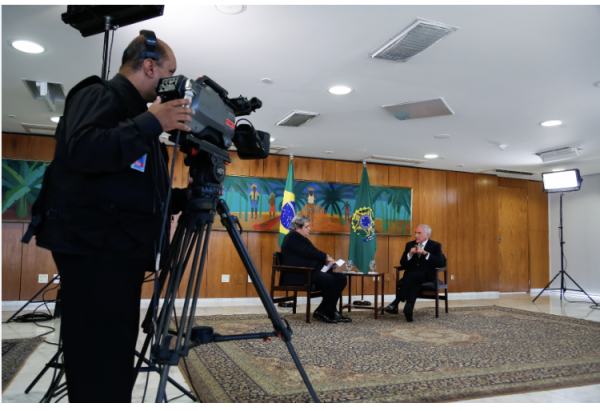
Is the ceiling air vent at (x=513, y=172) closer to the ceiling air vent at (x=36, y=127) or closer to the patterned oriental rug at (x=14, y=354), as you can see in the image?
the ceiling air vent at (x=36, y=127)

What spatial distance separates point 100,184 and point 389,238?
623 cm

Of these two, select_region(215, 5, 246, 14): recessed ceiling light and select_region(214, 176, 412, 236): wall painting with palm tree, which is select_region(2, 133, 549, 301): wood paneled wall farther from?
select_region(215, 5, 246, 14): recessed ceiling light

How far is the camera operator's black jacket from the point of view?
1013 mm

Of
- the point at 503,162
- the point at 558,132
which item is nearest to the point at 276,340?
the point at 558,132

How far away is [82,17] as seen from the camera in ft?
5.52

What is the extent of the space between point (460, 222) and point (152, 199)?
7.12 metres

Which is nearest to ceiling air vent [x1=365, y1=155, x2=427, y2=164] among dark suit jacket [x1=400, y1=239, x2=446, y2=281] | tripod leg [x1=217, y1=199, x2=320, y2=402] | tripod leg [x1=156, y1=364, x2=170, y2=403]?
dark suit jacket [x1=400, y1=239, x2=446, y2=281]

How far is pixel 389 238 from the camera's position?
6906 mm

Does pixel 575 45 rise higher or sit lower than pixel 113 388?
higher

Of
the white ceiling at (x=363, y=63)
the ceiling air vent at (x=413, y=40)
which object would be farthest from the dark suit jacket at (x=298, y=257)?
the ceiling air vent at (x=413, y=40)

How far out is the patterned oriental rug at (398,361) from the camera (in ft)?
7.04

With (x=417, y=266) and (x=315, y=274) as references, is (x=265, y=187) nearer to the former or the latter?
(x=315, y=274)

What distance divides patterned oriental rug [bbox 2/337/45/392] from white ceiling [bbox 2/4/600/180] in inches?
83.4

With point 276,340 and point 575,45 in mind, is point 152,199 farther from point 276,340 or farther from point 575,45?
point 575,45
